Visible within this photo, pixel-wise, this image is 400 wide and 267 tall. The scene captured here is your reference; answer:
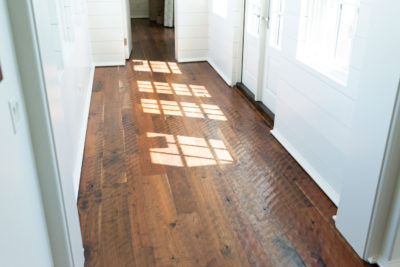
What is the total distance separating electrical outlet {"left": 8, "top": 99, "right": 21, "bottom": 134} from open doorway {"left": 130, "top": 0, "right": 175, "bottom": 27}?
781 centimetres

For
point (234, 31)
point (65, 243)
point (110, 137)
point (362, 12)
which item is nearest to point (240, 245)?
point (65, 243)

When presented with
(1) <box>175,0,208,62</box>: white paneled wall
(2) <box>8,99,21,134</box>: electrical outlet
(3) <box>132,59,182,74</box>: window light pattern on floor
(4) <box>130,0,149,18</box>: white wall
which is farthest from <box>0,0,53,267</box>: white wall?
(4) <box>130,0,149,18</box>: white wall

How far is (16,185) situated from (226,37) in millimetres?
4420

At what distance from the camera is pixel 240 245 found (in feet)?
8.29

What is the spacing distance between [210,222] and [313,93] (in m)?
1.30

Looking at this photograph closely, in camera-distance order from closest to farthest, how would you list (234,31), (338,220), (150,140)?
1. (338,220)
2. (150,140)
3. (234,31)

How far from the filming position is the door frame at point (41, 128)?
5.24 feet

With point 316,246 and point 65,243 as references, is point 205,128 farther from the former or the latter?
point 65,243

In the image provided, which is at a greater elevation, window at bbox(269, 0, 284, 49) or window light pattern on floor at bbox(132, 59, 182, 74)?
window at bbox(269, 0, 284, 49)

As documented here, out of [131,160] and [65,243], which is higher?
[65,243]

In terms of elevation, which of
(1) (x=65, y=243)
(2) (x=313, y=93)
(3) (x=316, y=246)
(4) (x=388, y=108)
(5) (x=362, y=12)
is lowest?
(3) (x=316, y=246)

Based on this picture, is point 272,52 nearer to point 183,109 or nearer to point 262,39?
point 262,39

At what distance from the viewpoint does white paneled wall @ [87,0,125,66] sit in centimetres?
600

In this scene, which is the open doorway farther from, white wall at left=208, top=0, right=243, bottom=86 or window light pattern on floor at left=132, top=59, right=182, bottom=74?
white wall at left=208, top=0, right=243, bottom=86
